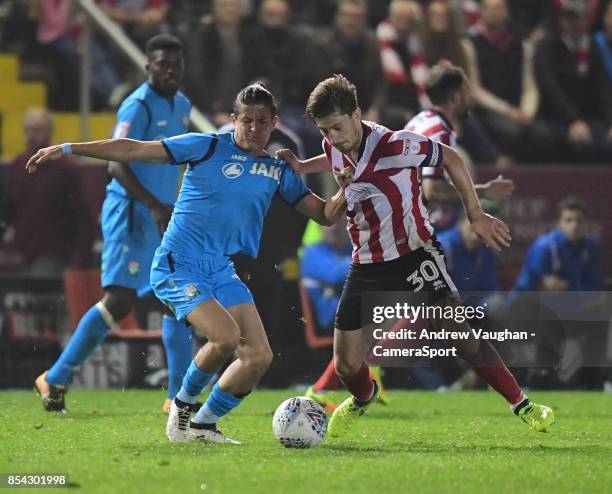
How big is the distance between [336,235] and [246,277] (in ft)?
10.0

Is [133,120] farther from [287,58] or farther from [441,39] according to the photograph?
[441,39]

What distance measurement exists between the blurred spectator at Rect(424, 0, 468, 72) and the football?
258 inches

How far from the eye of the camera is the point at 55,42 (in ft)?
44.9

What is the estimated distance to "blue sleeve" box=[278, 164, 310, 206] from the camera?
25.8 ft

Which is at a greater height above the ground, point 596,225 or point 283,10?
point 283,10

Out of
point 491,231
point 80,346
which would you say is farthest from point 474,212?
point 80,346

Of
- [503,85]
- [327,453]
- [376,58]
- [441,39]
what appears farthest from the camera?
[503,85]

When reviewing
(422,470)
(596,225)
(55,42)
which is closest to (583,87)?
(596,225)

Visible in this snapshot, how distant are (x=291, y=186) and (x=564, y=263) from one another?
16.4 ft

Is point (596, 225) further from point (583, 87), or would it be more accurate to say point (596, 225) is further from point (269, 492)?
point (269, 492)

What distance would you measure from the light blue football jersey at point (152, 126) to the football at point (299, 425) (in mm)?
2527

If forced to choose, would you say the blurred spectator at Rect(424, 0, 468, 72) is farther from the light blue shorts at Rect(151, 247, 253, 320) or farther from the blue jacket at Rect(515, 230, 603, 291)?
the light blue shorts at Rect(151, 247, 253, 320)

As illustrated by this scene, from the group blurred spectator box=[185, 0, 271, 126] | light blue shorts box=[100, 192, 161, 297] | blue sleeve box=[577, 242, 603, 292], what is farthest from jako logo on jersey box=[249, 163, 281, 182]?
blurred spectator box=[185, 0, 271, 126]

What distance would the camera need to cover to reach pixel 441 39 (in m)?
13.7
